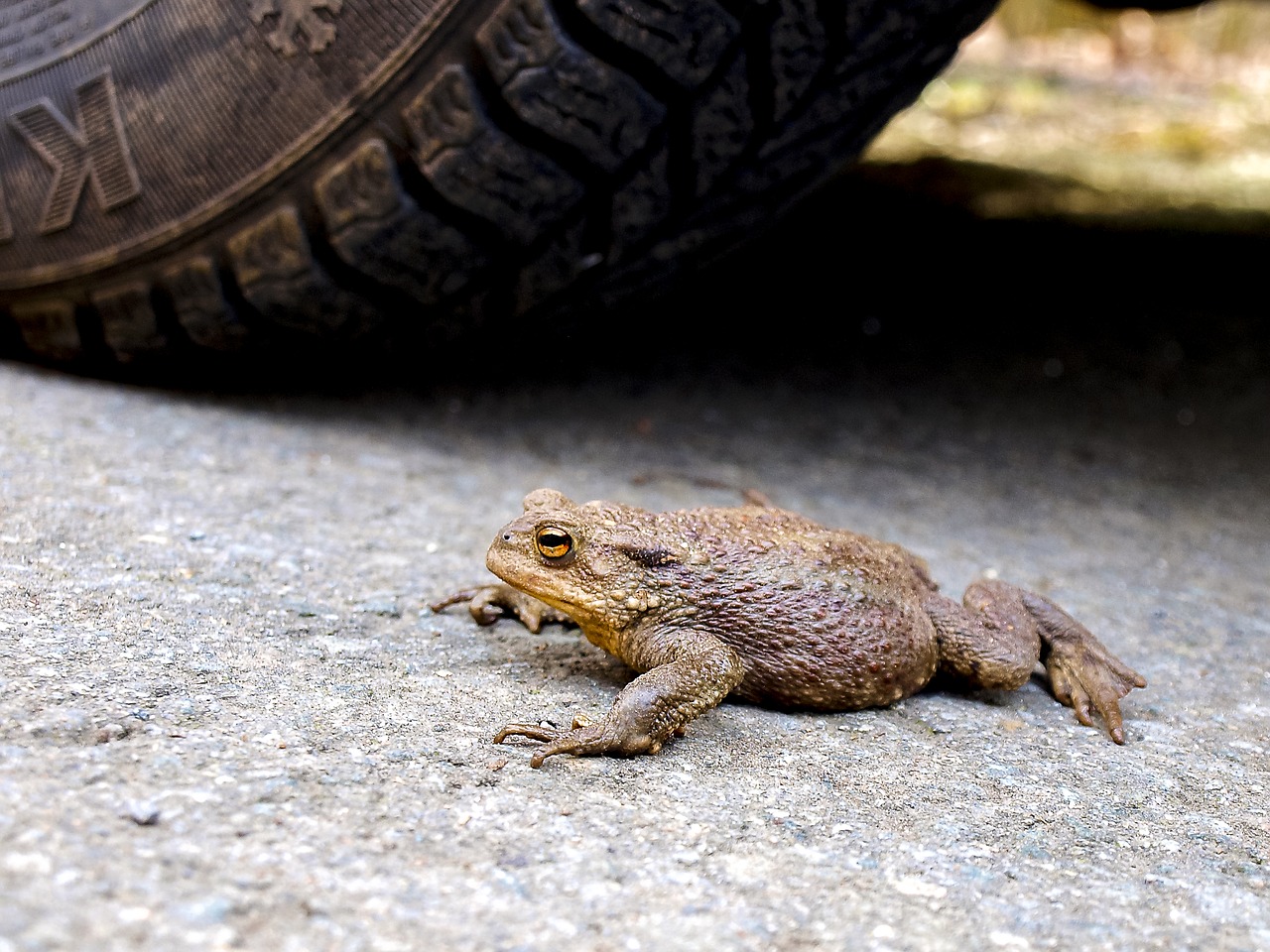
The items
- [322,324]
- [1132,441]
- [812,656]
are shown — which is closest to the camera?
[812,656]

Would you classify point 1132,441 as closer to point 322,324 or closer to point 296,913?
point 322,324

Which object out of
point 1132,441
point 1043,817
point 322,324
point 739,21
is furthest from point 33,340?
point 1132,441

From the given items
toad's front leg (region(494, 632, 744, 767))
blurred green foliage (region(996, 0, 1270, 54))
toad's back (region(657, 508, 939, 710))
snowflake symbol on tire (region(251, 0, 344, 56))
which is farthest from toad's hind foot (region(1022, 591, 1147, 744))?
blurred green foliage (region(996, 0, 1270, 54))

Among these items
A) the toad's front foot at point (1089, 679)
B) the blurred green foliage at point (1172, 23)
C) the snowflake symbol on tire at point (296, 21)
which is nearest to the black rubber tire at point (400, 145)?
the snowflake symbol on tire at point (296, 21)

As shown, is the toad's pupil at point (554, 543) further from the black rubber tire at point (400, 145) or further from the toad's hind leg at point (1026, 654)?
the black rubber tire at point (400, 145)

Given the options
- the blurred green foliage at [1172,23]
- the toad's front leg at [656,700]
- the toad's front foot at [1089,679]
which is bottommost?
the toad's front foot at [1089,679]

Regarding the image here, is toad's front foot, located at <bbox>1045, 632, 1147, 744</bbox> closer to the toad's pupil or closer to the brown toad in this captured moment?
the brown toad
